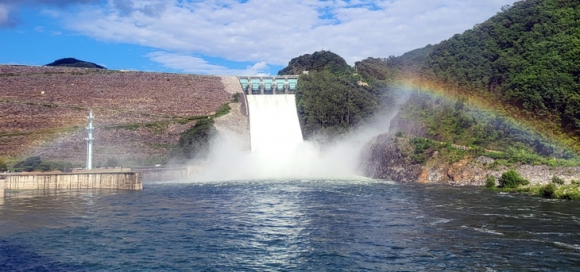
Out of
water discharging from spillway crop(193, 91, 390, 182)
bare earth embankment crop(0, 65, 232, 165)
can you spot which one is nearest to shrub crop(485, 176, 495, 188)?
water discharging from spillway crop(193, 91, 390, 182)

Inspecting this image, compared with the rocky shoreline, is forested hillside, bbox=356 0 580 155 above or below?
above

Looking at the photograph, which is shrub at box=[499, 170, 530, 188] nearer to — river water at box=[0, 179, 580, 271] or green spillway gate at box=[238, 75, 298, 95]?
river water at box=[0, 179, 580, 271]

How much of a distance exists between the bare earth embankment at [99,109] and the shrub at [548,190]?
52.3 metres

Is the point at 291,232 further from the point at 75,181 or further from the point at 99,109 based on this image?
the point at 99,109

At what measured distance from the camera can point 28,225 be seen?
24.3 meters

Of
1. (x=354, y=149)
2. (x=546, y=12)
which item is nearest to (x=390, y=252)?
(x=354, y=149)

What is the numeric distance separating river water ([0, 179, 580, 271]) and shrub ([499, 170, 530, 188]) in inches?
136

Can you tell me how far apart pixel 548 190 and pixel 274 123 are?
52.9 meters

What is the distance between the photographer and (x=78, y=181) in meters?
42.4

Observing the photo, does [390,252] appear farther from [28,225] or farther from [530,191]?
[530,191]

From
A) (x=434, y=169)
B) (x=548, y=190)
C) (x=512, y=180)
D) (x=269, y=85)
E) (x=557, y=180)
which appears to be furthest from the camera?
(x=269, y=85)

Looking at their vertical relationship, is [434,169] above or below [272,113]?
below

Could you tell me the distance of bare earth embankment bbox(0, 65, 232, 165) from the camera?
6762 centimetres

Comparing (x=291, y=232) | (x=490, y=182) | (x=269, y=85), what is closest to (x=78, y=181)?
(x=291, y=232)
